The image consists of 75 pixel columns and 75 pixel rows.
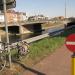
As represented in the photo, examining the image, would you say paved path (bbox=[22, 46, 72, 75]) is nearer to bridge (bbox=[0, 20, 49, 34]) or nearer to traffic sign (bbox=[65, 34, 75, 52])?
traffic sign (bbox=[65, 34, 75, 52])

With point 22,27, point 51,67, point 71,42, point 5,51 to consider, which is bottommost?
point 22,27

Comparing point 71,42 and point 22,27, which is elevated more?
point 71,42

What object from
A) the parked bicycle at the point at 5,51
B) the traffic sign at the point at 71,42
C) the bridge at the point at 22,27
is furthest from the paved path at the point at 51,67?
the bridge at the point at 22,27

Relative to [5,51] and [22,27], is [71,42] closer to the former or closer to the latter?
[5,51]

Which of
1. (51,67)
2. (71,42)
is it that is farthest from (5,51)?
(71,42)

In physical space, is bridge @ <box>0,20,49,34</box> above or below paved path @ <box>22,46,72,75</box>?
below

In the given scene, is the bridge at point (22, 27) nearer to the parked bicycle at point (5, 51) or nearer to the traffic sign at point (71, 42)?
the parked bicycle at point (5, 51)

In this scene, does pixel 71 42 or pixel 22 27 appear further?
pixel 22 27

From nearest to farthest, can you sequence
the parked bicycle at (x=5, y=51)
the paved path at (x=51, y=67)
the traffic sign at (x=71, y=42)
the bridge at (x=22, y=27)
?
the traffic sign at (x=71, y=42) → the parked bicycle at (x=5, y=51) → the paved path at (x=51, y=67) → the bridge at (x=22, y=27)

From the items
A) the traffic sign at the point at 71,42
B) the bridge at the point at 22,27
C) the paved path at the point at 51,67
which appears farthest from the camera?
the bridge at the point at 22,27

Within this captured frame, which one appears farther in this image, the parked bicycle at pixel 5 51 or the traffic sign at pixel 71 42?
the parked bicycle at pixel 5 51

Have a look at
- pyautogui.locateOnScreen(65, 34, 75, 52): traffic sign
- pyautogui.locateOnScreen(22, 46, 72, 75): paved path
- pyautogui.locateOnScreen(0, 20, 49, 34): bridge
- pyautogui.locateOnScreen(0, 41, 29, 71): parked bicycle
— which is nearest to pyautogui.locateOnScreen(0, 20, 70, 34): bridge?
pyautogui.locateOnScreen(0, 20, 49, 34): bridge

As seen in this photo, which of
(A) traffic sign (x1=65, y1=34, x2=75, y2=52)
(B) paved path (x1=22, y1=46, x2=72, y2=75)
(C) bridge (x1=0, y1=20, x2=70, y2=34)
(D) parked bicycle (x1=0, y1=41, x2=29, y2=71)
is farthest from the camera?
(C) bridge (x1=0, y1=20, x2=70, y2=34)

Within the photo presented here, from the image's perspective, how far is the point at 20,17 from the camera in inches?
4791
